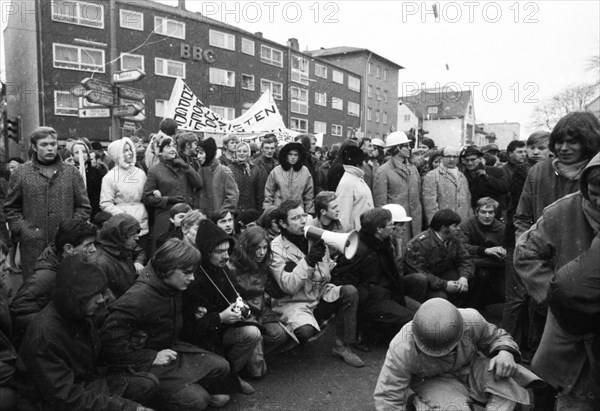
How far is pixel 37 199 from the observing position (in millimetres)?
4742

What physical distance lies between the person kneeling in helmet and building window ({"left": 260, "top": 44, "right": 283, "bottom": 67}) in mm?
37807

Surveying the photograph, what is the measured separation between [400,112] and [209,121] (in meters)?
65.0

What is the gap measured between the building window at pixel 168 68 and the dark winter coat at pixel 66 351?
30084 mm

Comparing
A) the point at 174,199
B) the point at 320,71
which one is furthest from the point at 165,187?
the point at 320,71

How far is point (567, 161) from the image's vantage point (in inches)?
125

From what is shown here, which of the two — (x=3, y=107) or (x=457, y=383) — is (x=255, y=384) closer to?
(x=457, y=383)

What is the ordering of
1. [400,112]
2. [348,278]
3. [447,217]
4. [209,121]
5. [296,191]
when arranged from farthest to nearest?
[400,112] → [209,121] → [296,191] → [447,217] → [348,278]

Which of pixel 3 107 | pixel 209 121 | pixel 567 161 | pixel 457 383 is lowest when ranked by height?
pixel 457 383

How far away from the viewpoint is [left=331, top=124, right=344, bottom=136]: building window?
49500 millimetres

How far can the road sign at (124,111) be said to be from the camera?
915 cm

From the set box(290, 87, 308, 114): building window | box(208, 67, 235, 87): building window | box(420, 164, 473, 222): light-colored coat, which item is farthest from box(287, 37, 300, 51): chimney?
box(420, 164, 473, 222): light-colored coat

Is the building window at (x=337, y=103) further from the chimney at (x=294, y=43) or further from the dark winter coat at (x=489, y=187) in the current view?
the dark winter coat at (x=489, y=187)

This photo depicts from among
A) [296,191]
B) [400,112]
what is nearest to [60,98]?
[296,191]

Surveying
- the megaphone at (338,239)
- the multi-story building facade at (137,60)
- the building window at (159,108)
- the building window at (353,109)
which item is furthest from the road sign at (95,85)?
the building window at (353,109)
